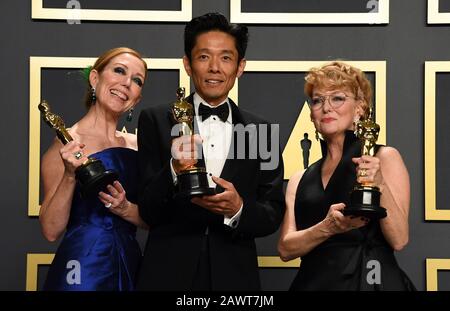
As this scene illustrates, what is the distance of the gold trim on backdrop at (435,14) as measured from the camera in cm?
326

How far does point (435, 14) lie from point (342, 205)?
1.30 meters

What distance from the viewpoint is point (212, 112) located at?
2.41 meters

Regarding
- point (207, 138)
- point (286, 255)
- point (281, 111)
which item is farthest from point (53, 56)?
point (286, 255)

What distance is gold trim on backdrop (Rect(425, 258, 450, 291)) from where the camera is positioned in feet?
10.6

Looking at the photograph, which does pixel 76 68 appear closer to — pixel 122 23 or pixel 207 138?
pixel 122 23

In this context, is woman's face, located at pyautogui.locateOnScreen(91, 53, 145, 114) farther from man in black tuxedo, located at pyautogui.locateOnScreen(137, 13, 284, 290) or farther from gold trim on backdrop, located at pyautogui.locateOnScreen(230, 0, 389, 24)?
gold trim on backdrop, located at pyautogui.locateOnScreen(230, 0, 389, 24)

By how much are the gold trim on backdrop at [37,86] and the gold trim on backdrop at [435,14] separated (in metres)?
0.97

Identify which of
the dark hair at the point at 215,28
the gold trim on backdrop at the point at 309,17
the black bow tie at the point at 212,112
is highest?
the gold trim on backdrop at the point at 309,17

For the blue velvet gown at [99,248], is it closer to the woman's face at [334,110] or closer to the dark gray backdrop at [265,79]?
the woman's face at [334,110]
